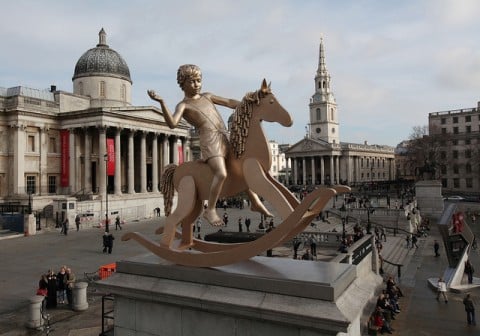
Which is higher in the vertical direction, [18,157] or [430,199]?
[18,157]

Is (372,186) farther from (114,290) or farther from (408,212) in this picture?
(114,290)

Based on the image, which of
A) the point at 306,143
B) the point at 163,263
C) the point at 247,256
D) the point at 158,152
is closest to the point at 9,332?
the point at 163,263

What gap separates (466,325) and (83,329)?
39.9 ft

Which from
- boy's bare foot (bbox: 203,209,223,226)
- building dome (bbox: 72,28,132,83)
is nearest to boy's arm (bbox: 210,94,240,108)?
boy's bare foot (bbox: 203,209,223,226)

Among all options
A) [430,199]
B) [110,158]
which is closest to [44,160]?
[110,158]

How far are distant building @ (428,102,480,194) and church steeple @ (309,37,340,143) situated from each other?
33204 mm

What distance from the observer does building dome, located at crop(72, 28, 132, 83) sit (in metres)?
52.5

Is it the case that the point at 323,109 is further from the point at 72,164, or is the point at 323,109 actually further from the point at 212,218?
the point at 212,218

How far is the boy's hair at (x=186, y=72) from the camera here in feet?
26.9

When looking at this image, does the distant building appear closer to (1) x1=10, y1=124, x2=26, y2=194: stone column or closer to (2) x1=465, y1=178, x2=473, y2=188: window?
(2) x1=465, y1=178, x2=473, y2=188: window

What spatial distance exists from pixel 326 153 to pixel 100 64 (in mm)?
68822

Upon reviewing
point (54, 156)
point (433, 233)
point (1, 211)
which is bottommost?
point (433, 233)

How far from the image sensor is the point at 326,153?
346 feet

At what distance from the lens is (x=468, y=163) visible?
268 ft
